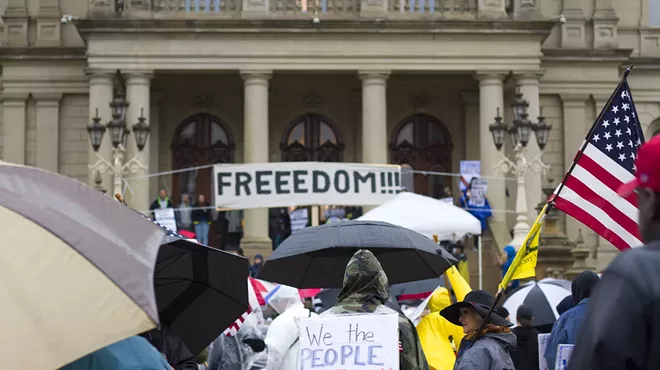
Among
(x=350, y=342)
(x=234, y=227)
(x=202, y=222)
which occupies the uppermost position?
(x=202, y=222)

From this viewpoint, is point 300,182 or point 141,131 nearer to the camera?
point 300,182

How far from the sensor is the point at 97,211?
4562mm

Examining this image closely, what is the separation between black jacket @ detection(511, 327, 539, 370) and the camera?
11.2 meters

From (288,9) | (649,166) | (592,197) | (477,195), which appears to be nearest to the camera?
(649,166)

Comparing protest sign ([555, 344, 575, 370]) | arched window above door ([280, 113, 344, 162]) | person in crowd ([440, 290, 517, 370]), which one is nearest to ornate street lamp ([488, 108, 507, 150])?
arched window above door ([280, 113, 344, 162])

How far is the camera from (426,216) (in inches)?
693

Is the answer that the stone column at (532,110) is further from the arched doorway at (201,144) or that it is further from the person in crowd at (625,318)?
the person in crowd at (625,318)

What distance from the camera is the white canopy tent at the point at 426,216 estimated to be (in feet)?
57.1

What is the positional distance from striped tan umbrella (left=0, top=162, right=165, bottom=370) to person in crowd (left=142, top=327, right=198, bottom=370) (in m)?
2.91

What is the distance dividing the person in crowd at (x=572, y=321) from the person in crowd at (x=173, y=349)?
247 centimetres

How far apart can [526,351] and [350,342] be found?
4.87 metres

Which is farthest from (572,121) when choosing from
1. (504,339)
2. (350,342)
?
(350,342)

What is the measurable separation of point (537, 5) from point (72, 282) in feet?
107

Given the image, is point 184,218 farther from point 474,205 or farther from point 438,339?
point 438,339
